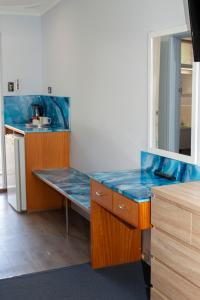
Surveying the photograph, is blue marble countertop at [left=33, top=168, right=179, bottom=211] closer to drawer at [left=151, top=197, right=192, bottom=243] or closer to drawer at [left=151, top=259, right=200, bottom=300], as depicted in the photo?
drawer at [left=151, top=197, right=192, bottom=243]

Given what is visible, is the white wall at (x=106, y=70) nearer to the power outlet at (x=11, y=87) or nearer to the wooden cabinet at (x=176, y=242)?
the power outlet at (x=11, y=87)

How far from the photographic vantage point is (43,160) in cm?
487

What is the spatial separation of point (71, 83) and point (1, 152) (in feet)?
5.76

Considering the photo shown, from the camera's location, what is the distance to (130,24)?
3385 millimetres

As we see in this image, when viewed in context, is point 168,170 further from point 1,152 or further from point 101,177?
point 1,152

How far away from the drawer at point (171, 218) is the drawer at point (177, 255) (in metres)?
0.04

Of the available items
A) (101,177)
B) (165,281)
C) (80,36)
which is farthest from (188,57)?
(80,36)

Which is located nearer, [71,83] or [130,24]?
[130,24]

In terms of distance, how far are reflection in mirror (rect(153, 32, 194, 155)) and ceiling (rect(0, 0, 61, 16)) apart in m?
2.52

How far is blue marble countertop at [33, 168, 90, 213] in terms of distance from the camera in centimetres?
363

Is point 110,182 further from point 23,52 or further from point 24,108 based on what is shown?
point 23,52

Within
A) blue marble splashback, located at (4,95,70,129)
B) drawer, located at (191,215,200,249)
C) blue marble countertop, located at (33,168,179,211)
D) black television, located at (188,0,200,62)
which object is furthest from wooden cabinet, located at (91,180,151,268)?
blue marble splashback, located at (4,95,70,129)

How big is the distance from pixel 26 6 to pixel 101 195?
335 cm

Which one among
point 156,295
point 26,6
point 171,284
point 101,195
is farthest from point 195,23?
point 26,6
